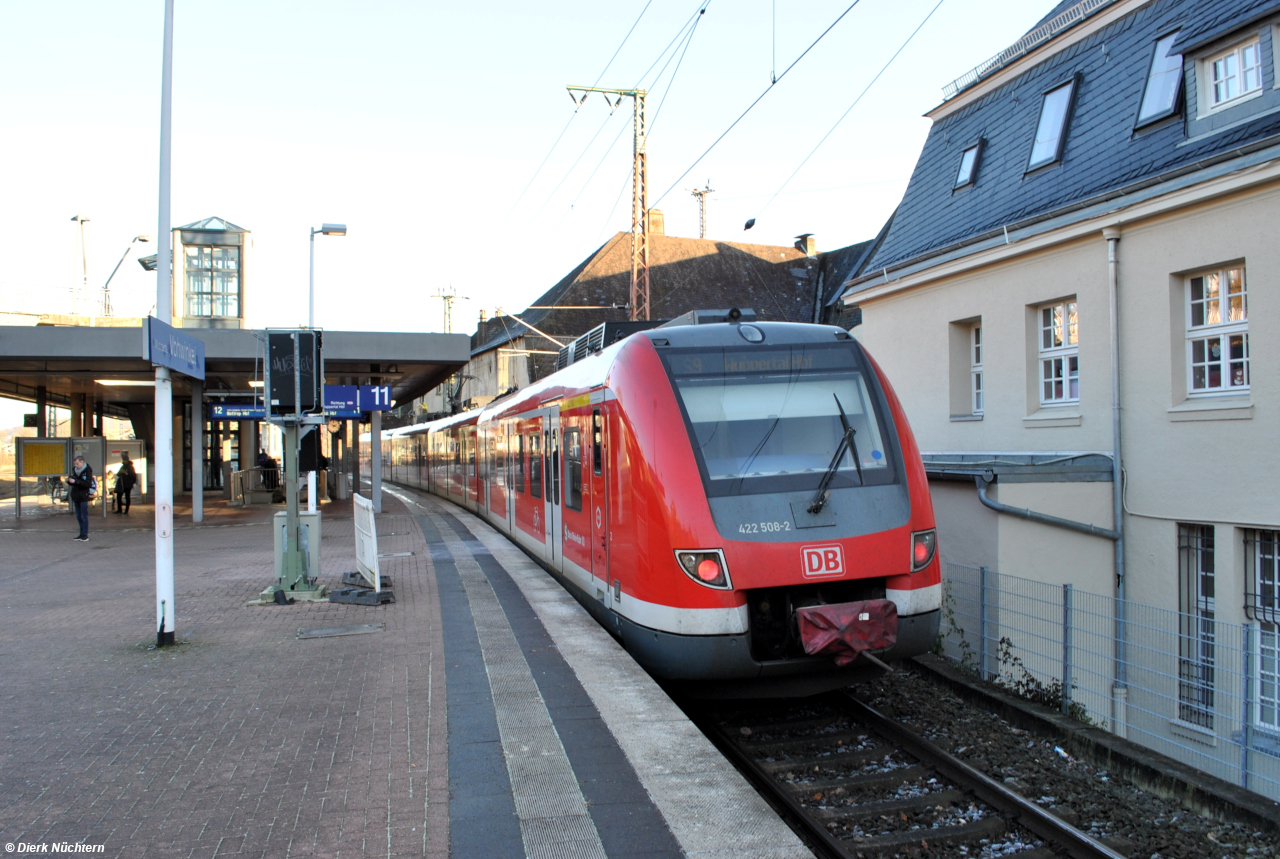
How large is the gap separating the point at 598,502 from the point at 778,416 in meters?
1.89

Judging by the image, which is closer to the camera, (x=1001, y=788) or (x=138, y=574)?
(x=1001, y=788)

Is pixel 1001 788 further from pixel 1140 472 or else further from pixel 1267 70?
pixel 1267 70

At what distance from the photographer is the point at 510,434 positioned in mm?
14094

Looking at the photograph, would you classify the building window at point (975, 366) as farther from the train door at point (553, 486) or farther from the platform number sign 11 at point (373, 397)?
the platform number sign 11 at point (373, 397)

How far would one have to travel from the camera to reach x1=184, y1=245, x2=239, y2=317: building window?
27.1m

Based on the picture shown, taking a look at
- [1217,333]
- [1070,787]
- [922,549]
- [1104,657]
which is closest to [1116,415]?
[1217,333]

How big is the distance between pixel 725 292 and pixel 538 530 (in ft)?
104

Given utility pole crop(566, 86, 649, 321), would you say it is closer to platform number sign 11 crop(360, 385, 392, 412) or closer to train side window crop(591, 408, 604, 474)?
platform number sign 11 crop(360, 385, 392, 412)

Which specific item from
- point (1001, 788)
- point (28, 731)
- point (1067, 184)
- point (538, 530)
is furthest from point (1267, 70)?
point (28, 731)

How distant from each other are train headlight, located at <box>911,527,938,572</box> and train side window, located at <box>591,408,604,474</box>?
103 inches

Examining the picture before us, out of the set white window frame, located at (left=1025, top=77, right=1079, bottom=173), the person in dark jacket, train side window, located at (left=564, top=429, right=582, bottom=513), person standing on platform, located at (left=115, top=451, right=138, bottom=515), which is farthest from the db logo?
person standing on platform, located at (left=115, top=451, right=138, bottom=515)

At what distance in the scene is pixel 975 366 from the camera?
47.9 feet

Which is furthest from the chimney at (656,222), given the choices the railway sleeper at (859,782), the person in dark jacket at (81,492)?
the railway sleeper at (859,782)

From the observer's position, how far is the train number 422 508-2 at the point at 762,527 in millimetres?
6016
